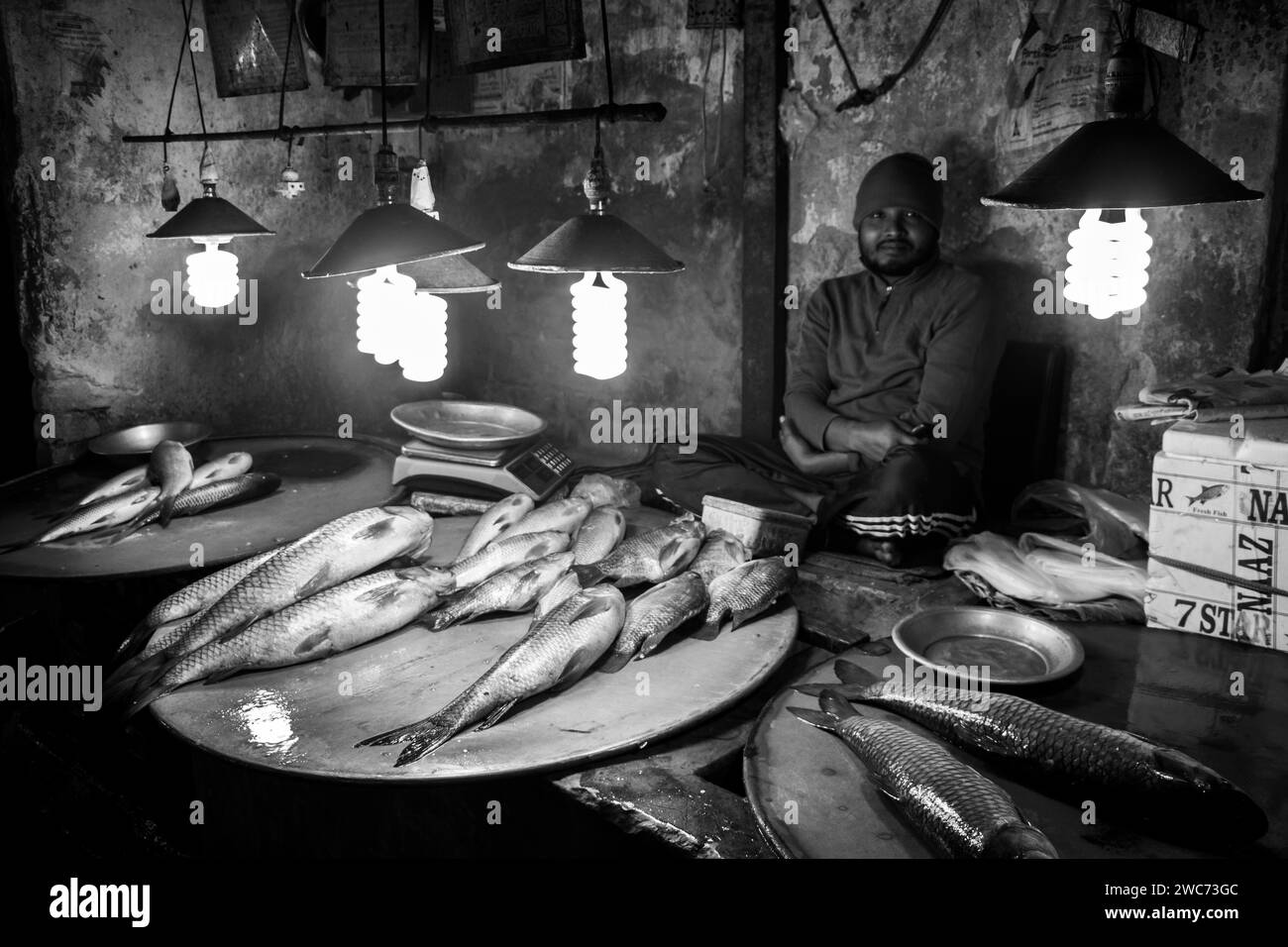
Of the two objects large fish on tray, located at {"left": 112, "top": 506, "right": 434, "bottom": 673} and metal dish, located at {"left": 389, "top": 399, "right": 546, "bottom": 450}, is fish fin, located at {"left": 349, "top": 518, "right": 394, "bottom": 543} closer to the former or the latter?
large fish on tray, located at {"left": 112, "top": 506, "right": 434, "bottom": 673}

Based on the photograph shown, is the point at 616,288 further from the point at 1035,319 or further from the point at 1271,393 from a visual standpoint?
the point at 1035,319

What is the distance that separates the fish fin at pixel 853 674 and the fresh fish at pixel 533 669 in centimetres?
69

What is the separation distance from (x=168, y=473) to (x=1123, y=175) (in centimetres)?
404

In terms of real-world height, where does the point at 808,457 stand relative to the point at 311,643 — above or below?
above

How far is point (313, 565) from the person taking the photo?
130 inches

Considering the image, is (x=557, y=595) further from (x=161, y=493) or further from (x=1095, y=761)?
(x=161, y=493)

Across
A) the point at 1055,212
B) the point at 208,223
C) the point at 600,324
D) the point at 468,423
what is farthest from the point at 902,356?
the point at 208,223

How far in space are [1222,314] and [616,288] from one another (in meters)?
2.91

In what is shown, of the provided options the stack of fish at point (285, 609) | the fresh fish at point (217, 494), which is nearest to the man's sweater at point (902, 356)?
the stack of fish at point (285, 609)

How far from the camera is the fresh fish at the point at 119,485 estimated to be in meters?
4.37

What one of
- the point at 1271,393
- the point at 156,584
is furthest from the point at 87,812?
the point at 1271,393

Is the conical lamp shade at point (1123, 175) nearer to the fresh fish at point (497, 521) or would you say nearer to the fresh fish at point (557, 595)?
the fresh fish at point (557, 595)

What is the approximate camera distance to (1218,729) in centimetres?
258

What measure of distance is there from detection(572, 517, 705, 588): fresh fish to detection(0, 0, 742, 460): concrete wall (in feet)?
9.08
